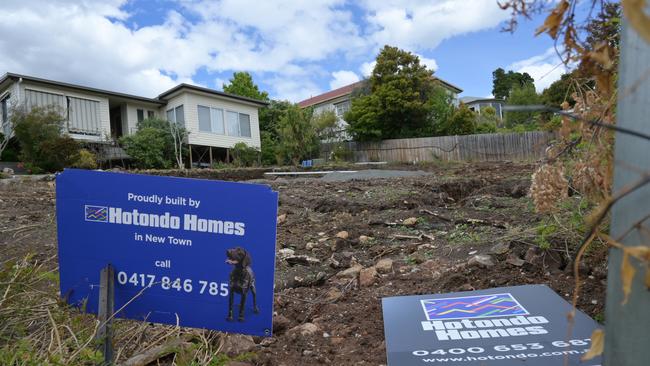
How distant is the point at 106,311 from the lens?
6.40 feet

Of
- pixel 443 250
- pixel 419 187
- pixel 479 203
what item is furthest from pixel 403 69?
pixel 443 250

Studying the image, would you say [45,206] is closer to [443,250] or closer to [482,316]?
[443,250]

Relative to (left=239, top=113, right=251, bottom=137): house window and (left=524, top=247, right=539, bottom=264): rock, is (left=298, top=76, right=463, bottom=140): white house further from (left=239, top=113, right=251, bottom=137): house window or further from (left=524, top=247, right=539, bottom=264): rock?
(left=524, top=247, right=539, bottom=264): rock

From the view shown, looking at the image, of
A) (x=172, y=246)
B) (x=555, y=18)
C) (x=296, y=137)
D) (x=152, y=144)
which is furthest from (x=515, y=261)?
(x=296, y=137)

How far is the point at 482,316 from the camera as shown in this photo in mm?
1909

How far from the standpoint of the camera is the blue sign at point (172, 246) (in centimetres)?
192

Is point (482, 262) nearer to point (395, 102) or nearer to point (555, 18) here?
point (555, 18)

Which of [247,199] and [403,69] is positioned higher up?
[403,69]

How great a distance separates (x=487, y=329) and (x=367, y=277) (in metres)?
1.49

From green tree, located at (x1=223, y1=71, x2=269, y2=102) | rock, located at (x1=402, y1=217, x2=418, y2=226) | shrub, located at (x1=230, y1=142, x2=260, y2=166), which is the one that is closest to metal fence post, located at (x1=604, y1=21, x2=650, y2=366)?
rock, located at (x1=402, y1=217, x2=418, y2=226)

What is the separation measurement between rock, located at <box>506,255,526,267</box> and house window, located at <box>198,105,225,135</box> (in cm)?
2366

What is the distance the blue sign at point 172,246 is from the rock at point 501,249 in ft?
6.09

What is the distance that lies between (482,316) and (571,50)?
48.9 inches

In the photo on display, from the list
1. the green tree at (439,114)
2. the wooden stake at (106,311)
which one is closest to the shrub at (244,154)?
the green tree at (439,114)
